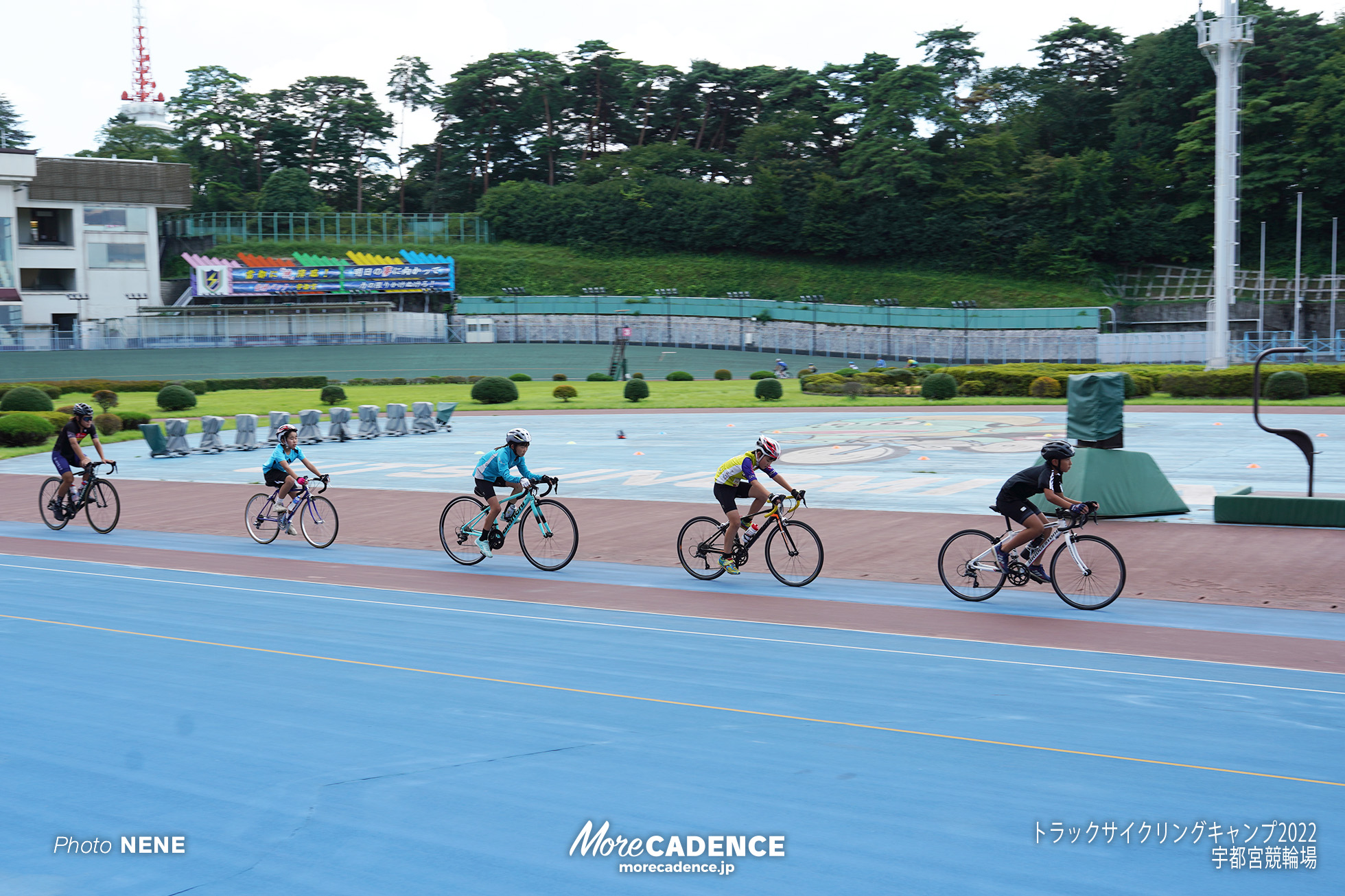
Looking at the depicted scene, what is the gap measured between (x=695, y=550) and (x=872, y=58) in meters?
86.5

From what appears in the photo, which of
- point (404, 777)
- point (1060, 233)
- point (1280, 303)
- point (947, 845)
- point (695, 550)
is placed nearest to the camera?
point (947, 845)

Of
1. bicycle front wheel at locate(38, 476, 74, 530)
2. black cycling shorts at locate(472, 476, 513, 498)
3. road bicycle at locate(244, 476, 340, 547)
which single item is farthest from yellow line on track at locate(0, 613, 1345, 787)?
bicycle front wheel at locate(38, 476, 74, 530)

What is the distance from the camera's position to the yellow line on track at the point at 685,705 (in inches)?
251

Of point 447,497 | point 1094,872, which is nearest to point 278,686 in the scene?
point 1094,872

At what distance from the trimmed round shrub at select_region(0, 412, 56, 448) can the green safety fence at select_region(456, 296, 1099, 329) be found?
1763 inches

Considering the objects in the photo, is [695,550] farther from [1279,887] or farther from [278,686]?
[1279,887]

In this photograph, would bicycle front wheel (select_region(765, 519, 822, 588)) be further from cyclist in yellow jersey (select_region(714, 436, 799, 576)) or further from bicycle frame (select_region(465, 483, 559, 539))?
bicycle frame (select_region(465, 483, 559, 539))

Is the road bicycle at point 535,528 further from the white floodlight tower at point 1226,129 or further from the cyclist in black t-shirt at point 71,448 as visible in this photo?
the white floodlight tower at point 1226,129

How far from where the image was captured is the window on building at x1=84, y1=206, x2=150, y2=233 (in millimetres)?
74062

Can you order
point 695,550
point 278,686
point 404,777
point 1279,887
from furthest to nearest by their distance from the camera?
1. point 695,550
2. point 278,686
3. point 404,777
4. point 1279,887

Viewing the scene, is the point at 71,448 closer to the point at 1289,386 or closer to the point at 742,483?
the point at 742,483

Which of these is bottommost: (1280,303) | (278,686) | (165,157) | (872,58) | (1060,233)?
(278,686)

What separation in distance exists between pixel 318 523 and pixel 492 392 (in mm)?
28767

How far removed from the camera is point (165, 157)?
91.1 metres
